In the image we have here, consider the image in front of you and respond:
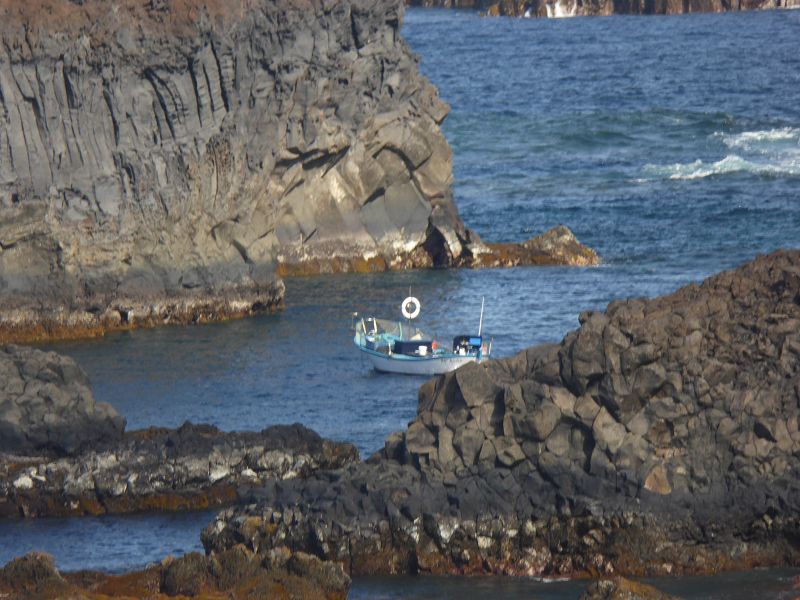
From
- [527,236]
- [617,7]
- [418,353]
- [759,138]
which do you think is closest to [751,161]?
[759,138]

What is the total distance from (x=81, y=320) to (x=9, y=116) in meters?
6.79

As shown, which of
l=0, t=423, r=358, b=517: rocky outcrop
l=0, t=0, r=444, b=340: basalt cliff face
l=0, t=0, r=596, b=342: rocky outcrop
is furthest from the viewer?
l=0, t=0, r=444, b=340: basalt cliff face

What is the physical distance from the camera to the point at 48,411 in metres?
40.5

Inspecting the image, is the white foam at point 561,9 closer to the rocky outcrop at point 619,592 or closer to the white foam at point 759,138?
the white foam at point 759,138

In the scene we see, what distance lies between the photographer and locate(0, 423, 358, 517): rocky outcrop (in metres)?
38.2

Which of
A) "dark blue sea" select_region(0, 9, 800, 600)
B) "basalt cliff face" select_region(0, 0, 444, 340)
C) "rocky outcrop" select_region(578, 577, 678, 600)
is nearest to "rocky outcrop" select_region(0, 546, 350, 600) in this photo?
"dark blue sea" select_region(0, 9, 800, 600)

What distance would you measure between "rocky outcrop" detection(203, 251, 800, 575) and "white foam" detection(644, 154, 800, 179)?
48.8 metres

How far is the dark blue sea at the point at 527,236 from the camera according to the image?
3750 centimetres

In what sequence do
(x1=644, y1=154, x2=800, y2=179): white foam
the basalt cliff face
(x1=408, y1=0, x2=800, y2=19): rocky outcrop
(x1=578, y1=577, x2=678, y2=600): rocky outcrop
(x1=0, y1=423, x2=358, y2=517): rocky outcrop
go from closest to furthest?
(x1=578, y1=577, x2=678, y2=600): rocky outcrop
(x1=0, y1=423, x2=358, y2=517): rocky outcrop
the basalt cliff face
(x1=644, y1=154, x2=800, y2=179): white foam
(x1=408, y1=0, x2=800, y2=19): rocky outcrop

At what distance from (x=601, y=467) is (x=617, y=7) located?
143118mm

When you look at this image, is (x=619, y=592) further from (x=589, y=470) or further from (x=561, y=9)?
(x=561, y=9)

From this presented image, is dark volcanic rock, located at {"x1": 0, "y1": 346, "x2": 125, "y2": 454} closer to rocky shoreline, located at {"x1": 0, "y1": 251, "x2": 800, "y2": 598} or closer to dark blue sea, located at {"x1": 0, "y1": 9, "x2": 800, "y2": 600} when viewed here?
dark blue sea, located at {"x1": 0, "y1": 9, "x2": 800, "y2": 600}

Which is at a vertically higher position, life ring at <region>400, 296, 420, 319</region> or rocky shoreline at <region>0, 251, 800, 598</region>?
rocky shoreline at <region>0, 251, 800, 598</region>

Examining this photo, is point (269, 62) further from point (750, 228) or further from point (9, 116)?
point (750, 228)
